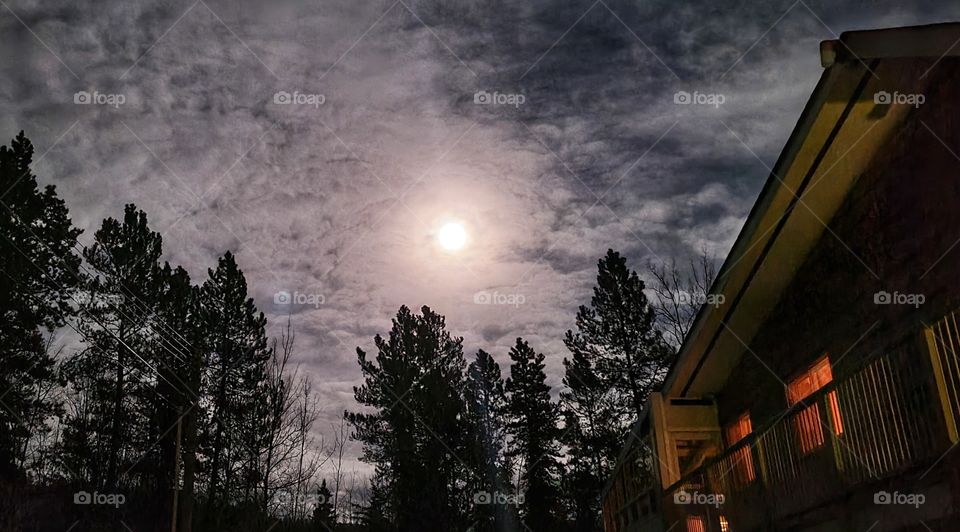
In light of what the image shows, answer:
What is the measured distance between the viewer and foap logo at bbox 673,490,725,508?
36.2ft

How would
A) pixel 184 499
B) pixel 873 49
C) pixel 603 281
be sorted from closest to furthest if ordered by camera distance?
pixel 873 49, pixel 184 499, pixel 603 281

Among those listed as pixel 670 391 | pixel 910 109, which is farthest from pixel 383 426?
pixel 910 109

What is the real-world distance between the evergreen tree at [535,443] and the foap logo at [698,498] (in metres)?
33.3

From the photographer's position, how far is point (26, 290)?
2856 centimetres

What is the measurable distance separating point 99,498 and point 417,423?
53.1 ft

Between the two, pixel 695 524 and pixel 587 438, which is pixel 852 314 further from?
pixel 587 438

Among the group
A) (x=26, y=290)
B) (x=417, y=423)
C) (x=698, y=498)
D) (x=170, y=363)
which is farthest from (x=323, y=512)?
(x=698, y=498)

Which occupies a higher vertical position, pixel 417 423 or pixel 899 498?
pixel 417 423

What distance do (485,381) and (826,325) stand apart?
37.4m

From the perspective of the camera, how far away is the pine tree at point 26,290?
27438 millimetres

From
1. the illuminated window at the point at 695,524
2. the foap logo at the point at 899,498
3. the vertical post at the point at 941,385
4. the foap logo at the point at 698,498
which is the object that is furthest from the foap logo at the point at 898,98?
the illuminated window at the point at 695,524

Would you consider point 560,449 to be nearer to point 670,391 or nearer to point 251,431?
point 251,431

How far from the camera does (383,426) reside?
39156 millimetres
